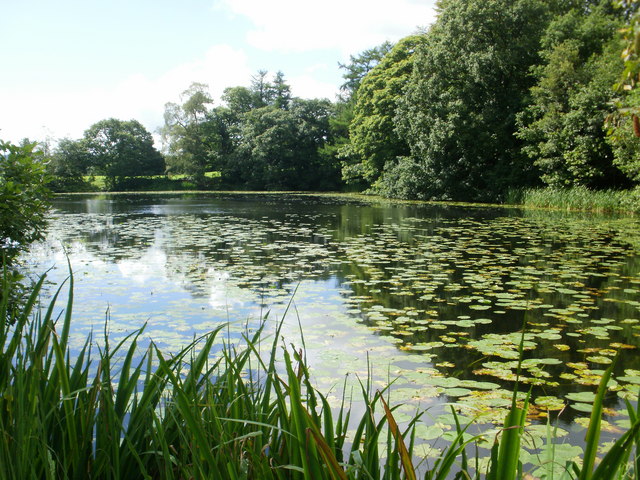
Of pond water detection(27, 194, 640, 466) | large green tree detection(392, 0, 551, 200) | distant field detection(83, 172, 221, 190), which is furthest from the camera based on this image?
distant field detection(83, 172, 221, 190)

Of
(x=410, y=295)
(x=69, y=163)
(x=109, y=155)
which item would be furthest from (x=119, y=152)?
(x=410, y=295)

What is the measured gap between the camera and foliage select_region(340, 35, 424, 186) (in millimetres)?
31359

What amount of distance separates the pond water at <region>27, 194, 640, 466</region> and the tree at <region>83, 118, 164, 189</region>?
44170mm

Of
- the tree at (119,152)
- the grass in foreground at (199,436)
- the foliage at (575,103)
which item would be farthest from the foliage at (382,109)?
the grass in foreground at (199,436)

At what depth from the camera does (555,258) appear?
28.8ft

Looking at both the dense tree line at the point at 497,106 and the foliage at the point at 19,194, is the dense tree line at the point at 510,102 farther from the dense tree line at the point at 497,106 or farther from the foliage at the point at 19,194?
the foliage at the point at 19,194

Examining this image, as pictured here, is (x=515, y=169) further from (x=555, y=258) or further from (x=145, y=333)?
(x=145, y=333)

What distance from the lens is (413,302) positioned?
5879mm

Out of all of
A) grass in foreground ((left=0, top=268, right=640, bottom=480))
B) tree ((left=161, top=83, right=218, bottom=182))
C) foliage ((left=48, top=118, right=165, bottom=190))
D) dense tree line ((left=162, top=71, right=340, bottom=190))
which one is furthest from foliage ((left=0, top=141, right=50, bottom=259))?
foliage ((left=48, top=118, right=165, bottom=190))

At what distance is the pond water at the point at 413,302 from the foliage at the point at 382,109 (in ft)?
66.9

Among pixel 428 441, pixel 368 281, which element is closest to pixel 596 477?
pixel 428 441

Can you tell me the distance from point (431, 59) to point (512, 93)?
429 centimetres

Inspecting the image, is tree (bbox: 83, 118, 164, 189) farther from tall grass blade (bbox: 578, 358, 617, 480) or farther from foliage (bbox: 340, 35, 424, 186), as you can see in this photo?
tall grass blade (bbox: 578, 358, 617, 480)

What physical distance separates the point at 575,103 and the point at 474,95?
20.5 feet
